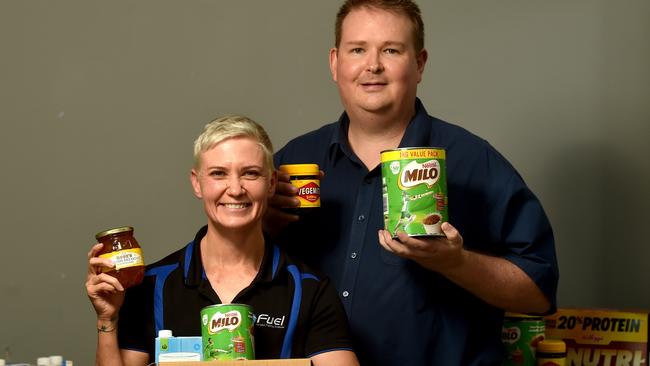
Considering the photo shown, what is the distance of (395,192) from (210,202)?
34 centimetres

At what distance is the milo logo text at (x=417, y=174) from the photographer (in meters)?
1.73

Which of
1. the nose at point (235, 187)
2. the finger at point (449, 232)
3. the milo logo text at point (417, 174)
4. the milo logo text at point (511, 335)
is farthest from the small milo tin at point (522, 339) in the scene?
the nose at point (235, 187)

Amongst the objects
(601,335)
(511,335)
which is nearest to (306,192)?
(511,335)

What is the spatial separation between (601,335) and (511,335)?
0.29 meters

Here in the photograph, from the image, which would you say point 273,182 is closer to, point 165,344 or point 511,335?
point 165,344

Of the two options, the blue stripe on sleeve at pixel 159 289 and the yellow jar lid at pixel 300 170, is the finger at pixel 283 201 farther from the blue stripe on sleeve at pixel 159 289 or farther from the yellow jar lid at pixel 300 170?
the blue stripe on sleeve at pixel 159 289

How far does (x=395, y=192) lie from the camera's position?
1749 millimetres

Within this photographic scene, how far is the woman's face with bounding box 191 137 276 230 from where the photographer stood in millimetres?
1823

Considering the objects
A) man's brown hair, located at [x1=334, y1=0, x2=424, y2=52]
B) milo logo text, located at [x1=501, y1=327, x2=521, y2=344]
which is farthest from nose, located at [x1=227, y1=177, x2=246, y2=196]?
milo logo text, located at [x1=501, y1=327, x2=521, y2=344]

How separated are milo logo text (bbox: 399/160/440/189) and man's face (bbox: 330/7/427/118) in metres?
0.35

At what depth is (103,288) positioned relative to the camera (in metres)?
1.73

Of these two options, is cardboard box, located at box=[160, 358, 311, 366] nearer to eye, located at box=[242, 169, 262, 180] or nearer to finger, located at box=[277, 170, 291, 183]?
eye, located at box=[242, 169, 262, 180]

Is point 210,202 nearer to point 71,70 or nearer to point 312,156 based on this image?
point 312,156

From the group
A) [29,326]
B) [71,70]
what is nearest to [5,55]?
[71,70]
